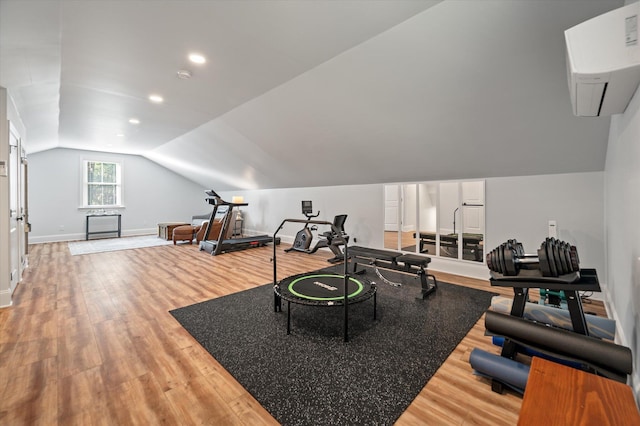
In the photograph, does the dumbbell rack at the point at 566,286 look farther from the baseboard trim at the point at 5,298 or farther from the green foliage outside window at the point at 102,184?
the green foliage outside window at the point at 102,184

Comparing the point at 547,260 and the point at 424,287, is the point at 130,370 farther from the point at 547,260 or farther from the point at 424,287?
the point at 424,287

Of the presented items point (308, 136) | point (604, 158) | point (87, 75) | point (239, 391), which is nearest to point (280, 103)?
point (308, 136)

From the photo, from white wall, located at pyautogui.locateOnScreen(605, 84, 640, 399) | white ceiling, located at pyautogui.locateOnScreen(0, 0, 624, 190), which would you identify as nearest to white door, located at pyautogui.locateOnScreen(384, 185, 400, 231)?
white ceiling, located at pyautogui.locateOnScreen(0, 0, 624, 190)

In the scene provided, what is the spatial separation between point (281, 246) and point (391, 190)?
355 cm

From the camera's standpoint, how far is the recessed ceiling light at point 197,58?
2.97 metres

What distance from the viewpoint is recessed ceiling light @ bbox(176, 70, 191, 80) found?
3.36 meters

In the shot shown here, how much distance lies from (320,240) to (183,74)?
3.45 meters

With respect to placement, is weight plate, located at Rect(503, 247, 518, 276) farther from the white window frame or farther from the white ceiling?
the white window frame

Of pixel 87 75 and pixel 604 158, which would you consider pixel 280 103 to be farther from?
pixel 604 158

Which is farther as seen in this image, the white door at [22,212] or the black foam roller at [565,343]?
the white door at [22,212]

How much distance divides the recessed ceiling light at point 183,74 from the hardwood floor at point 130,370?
9.49 ft

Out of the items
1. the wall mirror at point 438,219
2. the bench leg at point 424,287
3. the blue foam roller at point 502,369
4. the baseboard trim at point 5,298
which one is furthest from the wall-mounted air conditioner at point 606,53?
the baseboard trim at point 5,298

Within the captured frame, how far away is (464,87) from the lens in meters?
2.96

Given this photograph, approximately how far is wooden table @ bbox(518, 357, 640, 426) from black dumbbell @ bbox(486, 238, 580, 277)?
0.98 meters
